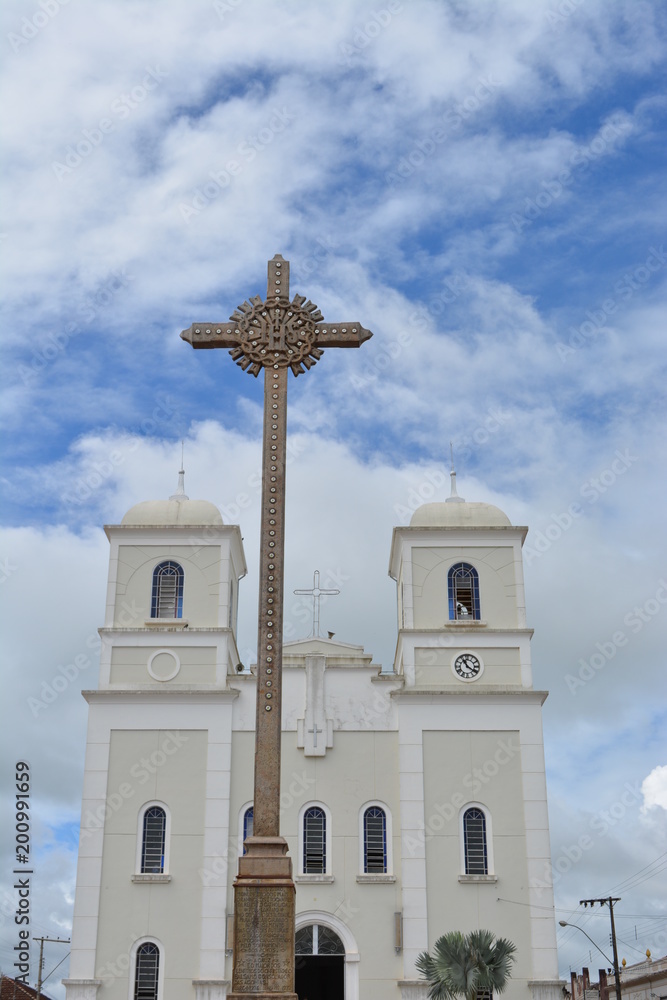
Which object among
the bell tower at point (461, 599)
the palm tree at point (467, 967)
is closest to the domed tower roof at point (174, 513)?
the bell tower at point (461, 599)

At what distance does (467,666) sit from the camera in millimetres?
28109

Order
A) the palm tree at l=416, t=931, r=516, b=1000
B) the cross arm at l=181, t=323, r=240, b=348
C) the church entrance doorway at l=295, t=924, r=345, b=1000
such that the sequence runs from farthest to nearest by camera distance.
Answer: the church entrance doorway at l=295, t=924, r=345, b=1000
the palm tree at l=416, t=931, r=516, b=1000
the cross arm at l=181, t=323, r=240, b=348

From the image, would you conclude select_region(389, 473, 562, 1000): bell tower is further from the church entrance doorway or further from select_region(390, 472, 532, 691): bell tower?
Answer: the church entrance doorway

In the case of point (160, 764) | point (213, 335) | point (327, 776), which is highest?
point (213, 335)

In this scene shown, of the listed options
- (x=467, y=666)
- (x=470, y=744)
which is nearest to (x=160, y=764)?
(x=470, y=744)

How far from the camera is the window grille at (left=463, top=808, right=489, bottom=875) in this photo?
1035 inches

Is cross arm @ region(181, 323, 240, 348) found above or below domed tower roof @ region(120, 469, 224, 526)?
below

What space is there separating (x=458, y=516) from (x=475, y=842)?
25.7ft

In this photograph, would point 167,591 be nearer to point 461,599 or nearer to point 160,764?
point 160,764

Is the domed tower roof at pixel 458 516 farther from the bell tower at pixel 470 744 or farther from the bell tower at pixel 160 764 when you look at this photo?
the bell tower at pixel 160 764

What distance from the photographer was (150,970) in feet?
83.9

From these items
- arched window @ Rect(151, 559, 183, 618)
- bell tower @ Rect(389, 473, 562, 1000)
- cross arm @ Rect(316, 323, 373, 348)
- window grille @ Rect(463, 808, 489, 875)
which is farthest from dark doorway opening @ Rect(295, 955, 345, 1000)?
cross arm @ Rect(316, 323, 373, 348)

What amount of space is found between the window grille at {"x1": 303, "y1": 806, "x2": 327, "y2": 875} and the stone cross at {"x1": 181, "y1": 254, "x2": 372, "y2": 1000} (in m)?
12.4

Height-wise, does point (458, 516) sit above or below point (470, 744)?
above
